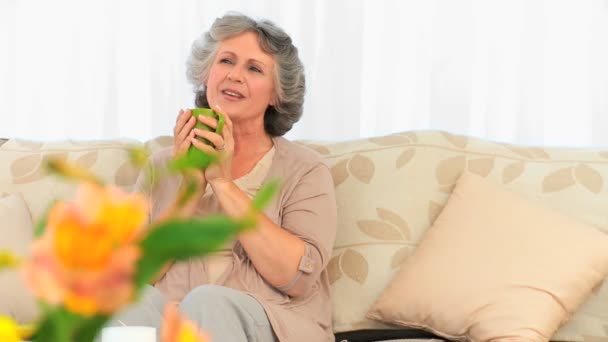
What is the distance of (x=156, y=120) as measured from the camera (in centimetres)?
318

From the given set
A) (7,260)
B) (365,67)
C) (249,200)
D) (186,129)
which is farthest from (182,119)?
(7,260)

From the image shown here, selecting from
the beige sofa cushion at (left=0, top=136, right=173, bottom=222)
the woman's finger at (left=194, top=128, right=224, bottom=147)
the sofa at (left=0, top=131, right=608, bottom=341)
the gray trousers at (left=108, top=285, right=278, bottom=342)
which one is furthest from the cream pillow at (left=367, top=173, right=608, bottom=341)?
the beige sofa cushion at (left=0, top=136, right=173, bottom=222)

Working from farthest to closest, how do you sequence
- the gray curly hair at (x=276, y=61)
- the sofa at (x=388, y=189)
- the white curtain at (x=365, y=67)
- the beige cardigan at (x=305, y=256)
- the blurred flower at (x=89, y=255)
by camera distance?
the white curtain at (x=365, y=67)
the gray curly hair at (x=276, y=61)
the sofa at (x=388, y=189)
the beige cardigan at (x=305, y=256)
the blurred flower at (x=89, y=255)

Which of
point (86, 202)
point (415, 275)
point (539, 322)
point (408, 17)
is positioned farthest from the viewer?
point (408, 17)

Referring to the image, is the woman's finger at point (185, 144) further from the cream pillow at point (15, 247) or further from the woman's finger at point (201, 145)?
the cream pillow at point (15, 247)

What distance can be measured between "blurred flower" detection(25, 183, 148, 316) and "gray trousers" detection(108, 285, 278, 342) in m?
1.63

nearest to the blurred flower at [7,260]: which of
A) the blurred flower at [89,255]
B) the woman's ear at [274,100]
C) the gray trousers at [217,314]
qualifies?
the blurred flower at [89,255]

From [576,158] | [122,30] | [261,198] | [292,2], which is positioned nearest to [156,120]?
[122,30]

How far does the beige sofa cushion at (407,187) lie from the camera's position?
8.38 feet

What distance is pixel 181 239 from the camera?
426 mm

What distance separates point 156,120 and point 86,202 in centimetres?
280

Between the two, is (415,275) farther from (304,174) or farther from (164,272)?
(164,272)

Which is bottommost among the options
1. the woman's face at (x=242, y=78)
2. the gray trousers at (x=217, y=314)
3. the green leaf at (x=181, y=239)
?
the gray trousers at (x=217, y=314)

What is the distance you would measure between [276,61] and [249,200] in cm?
43
